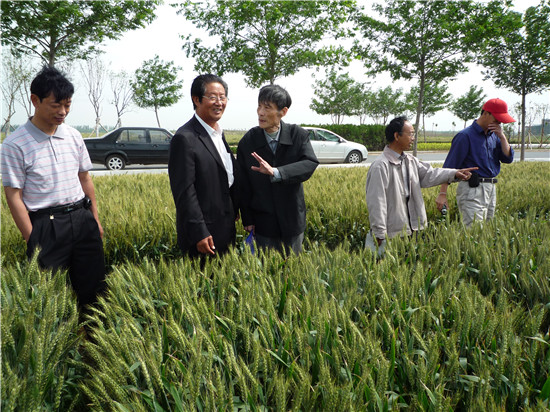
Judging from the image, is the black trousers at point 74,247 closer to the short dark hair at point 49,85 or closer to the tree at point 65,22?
the short dark hair at point 49,85

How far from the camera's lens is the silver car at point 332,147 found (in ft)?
63.9

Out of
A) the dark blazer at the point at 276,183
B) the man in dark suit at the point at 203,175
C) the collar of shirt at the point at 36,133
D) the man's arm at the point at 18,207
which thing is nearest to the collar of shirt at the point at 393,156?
the dark blazer at the point at 276,183

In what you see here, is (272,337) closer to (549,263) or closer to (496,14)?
(549,263)

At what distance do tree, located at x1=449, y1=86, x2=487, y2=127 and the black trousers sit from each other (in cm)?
4806

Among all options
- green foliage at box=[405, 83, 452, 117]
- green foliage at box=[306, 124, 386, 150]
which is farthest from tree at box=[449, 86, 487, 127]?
green foliage at box=[306, 124, 386, 150]

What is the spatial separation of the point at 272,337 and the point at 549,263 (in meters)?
1.47

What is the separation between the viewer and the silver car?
19.5 meters

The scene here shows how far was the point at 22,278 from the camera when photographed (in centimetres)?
203

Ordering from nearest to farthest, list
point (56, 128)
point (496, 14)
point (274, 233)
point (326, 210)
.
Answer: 1. point (56, 128)
2. point (274, 233)
3. point (326, 210)
4. point (496, 14)

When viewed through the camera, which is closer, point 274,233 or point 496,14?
point 274,233

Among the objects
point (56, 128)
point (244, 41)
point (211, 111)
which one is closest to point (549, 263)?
point (211, 111)

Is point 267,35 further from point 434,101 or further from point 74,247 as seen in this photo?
point 434,101

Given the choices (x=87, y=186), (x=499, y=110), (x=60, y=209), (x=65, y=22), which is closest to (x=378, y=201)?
(x=499, y=110)

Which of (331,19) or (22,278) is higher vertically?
(331,19)
